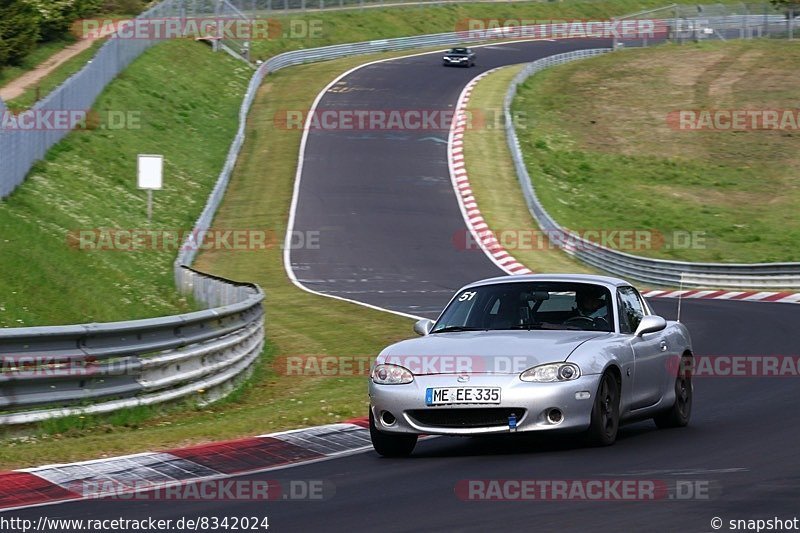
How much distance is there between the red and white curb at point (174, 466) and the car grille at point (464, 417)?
81 cm

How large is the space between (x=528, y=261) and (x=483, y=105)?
884 inches

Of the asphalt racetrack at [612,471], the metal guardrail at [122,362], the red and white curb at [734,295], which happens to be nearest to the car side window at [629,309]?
the asphalt racetrack at [612,471]

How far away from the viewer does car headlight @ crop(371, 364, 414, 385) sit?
10.2 meters

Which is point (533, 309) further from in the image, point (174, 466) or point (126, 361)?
point (126, 361)

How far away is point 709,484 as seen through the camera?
330 inches

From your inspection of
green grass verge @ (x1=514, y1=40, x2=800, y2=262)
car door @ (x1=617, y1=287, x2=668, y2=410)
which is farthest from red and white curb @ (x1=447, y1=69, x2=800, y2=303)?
car door @ (x1=617, y1=287, x2=668, y2=410)

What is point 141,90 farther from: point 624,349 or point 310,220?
point 624,349

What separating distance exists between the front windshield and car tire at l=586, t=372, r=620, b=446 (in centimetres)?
71

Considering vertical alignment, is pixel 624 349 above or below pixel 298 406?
above

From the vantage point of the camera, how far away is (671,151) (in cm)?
5478

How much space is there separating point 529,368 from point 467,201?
33200 mm

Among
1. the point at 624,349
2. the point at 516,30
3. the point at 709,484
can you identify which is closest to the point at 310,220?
the point at 624,349

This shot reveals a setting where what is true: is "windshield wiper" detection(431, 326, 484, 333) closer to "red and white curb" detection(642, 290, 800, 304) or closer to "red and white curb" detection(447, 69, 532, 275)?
"red and white curb" detection(642, 290, 800, 304)

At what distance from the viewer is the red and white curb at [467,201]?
3537 cm
